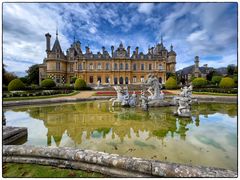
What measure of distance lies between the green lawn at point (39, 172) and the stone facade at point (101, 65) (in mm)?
39024

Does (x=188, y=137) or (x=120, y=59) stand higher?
(x=120, y=59)

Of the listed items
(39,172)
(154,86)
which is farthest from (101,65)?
(39,172)

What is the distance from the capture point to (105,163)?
255 cm

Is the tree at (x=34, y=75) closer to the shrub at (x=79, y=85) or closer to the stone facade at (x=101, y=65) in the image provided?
the stone facade at (x=101, y=65)

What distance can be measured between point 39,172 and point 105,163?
1070 mm

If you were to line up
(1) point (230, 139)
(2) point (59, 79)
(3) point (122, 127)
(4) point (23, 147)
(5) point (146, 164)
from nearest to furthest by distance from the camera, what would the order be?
(5) point (146, 164) < (4) point (23, 147) < (1) point (230, 139) < (3) point (122, 127) < (2) point (59, 79)

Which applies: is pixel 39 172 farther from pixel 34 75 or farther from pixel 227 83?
pixel 34 75

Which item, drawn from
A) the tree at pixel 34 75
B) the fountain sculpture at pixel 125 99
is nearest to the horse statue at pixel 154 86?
the fountain sculpture at pixel 125 99

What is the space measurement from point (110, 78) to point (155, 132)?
121 ft

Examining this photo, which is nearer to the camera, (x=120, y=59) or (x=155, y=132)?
(x=155, y=132)

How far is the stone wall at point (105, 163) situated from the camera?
2223 millimetres

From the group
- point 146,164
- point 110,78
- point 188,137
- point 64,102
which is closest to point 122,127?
point 188,137

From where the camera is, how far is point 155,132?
17.6 ft

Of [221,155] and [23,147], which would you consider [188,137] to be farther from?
[23,147]
